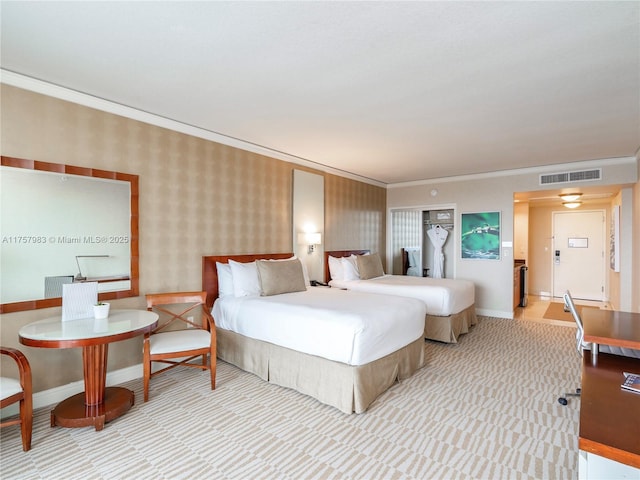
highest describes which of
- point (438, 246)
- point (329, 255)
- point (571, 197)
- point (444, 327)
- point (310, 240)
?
point (571, 197)

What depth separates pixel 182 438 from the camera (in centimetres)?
236

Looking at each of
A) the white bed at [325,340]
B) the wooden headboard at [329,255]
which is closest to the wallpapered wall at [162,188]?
the white bed at [325,340]

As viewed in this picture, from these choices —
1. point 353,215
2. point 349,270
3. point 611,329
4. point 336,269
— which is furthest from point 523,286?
point 611,329

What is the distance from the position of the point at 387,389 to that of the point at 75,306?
9.37 feet

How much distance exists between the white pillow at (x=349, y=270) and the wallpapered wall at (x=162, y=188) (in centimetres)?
118

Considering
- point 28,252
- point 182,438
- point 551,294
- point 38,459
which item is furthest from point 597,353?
point 551,294

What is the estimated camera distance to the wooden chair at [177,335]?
290cm

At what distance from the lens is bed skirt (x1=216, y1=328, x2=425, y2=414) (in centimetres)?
268

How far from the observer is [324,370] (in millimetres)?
2832

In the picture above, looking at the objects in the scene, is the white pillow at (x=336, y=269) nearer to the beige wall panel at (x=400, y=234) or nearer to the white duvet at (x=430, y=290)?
the white duvet at (x=430, y=290)

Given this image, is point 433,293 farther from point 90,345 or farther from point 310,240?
point 90,345

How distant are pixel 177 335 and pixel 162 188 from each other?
160cm

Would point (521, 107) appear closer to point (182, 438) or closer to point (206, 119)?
point (206, 119)

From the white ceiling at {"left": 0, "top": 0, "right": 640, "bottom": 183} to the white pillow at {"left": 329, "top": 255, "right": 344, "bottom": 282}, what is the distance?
239 cm
